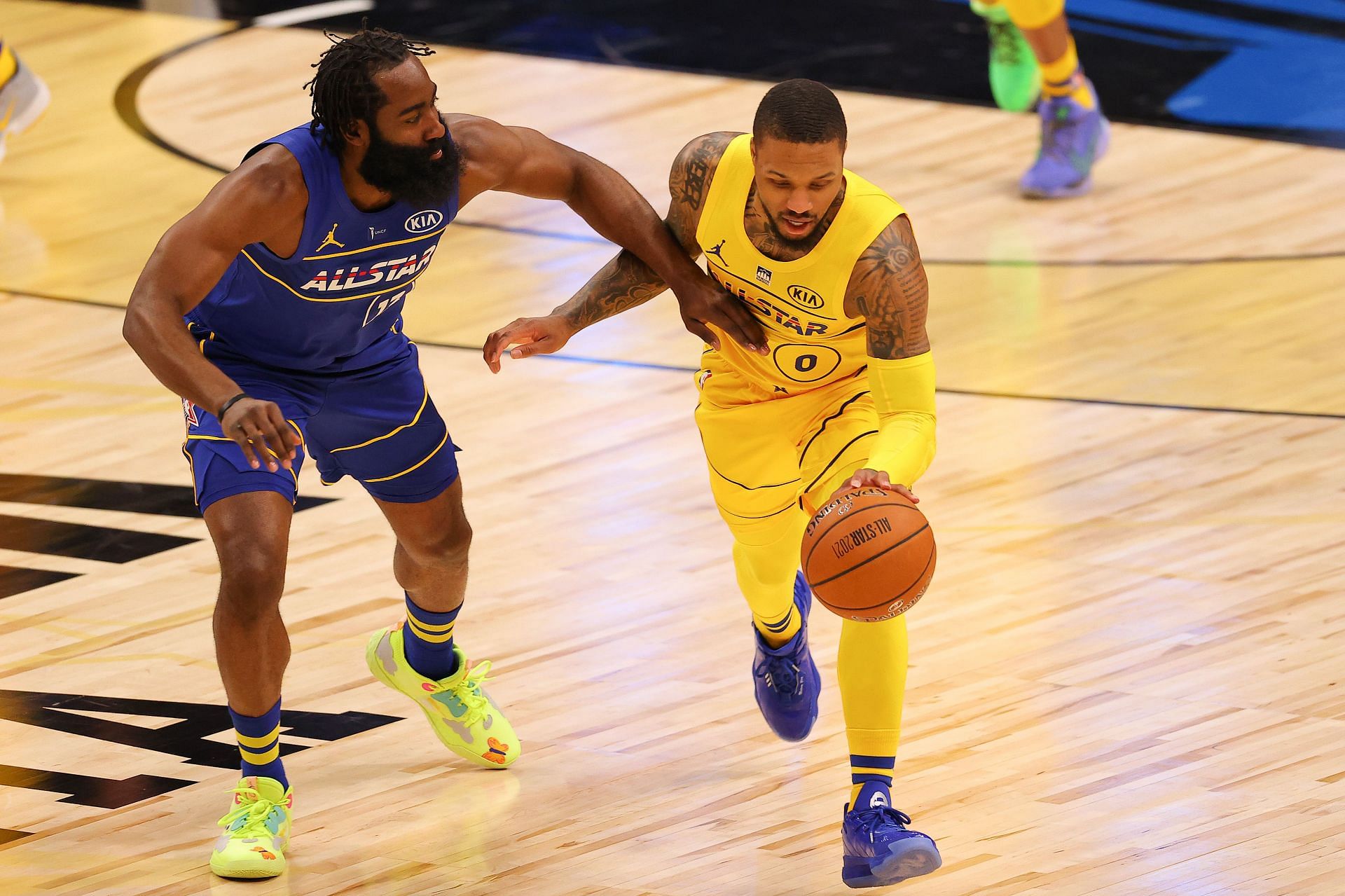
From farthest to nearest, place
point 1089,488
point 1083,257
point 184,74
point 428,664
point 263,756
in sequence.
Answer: point 184,74
point 1083,257
point 1089,488
point 428,664
point 263,756

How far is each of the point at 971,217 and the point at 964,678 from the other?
442cm

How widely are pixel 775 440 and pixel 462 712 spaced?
3.29 feet

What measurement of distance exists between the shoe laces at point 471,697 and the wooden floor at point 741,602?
0.15m

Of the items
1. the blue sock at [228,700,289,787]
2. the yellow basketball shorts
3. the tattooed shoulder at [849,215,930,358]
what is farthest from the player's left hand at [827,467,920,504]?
the blue sock at [228,700,289,787]

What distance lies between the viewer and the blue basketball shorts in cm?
429

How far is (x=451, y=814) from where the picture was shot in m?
4.62

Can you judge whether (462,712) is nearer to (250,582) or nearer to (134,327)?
(250,582)

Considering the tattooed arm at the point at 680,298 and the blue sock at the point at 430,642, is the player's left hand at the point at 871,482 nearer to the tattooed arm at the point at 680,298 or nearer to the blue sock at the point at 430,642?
the tattooed arm at the point at 680,298

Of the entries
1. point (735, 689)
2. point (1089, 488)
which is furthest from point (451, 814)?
point (1089, 488)

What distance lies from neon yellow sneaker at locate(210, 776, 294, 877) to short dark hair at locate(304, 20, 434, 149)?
4.64 feet

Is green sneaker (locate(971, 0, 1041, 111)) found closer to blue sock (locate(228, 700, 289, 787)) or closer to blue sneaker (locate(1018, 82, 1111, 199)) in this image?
blue sneaker (locate(1018, 82, 1111, 199))

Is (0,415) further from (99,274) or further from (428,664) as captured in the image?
(428,664)

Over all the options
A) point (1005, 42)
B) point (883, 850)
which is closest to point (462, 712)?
point (883, 850)

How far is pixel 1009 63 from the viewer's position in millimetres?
10062
